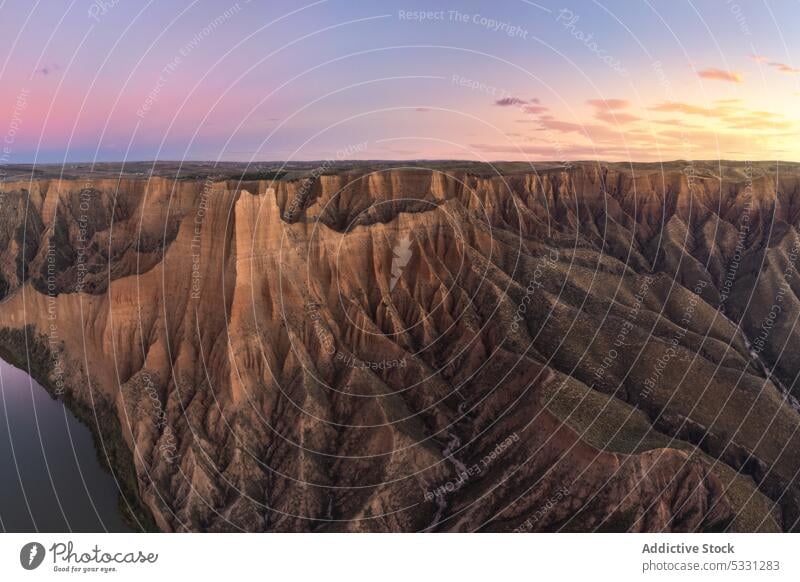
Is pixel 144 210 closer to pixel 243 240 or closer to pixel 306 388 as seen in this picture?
pixel 243 240

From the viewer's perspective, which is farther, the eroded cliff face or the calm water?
the eroded cliff face

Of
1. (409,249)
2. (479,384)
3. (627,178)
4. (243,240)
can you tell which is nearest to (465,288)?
(409,249)

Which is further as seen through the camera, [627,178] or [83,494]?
[627,178]

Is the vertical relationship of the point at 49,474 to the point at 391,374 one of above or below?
below

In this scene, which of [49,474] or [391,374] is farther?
[391,374]

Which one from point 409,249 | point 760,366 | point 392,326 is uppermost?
point 409,249
